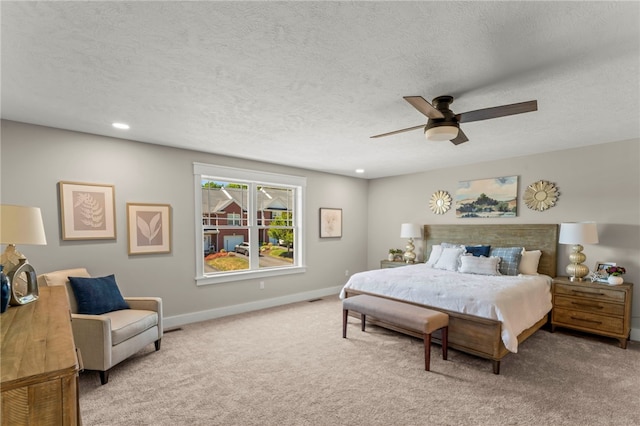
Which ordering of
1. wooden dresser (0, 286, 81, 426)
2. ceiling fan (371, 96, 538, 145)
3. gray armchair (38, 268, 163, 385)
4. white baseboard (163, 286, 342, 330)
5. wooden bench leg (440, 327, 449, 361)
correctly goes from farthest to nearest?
white baseboard (163, 286, 342, 330), wooden bench leg (440, 327, 449, 361), gray armchair (38, 268, 163, 385), ceiling fan (371, 96, 538, 145), wooden dresser (0, 286, 81, 426)

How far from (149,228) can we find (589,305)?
17.9 ft

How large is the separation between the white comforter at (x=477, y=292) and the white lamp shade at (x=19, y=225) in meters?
3.36

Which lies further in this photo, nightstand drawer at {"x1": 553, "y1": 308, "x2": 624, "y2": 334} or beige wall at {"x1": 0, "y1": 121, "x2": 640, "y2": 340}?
nightstand drawer at {"x1": 553, "y1": 308, "x2": 624, "y2": 334}

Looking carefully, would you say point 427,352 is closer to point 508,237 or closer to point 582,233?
point 582,233

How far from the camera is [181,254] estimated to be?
13.3 ft

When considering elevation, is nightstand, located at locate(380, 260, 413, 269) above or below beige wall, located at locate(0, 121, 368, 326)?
below

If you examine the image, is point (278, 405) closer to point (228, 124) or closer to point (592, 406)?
point (592, 406)

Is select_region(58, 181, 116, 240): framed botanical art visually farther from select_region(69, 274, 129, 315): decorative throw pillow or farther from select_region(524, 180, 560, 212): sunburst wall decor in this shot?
select_region(524, 180, 560, 212): sunburst wall decor

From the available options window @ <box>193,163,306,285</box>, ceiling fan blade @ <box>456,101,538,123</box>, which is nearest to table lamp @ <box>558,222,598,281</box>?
ceiling fan blade @ <box>456,101,538,123</box>

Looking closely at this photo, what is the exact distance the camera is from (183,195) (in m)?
4.09

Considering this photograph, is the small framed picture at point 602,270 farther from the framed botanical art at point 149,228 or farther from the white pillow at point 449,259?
the framed botanical art at point 149,228

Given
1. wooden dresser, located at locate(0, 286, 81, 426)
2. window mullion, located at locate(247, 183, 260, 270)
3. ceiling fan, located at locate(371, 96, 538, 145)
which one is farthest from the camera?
window mullion, located at locate(247, 183, 260, 270)

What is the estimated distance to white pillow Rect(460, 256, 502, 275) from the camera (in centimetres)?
405

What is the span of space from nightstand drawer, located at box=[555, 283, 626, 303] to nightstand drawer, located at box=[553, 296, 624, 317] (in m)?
0.06
